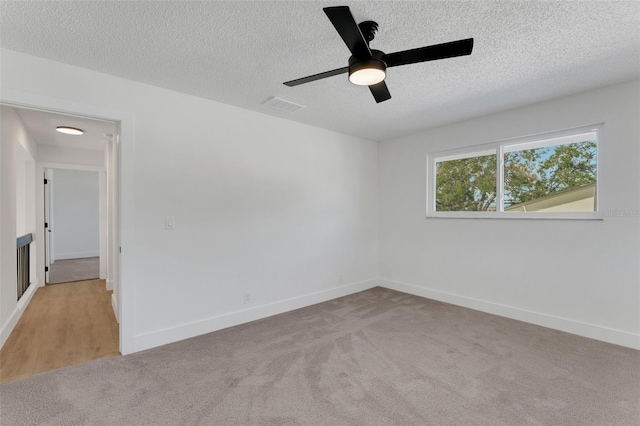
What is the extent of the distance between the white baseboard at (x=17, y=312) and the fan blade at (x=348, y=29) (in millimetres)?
3927

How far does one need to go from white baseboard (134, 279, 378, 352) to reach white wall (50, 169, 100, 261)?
268 inches

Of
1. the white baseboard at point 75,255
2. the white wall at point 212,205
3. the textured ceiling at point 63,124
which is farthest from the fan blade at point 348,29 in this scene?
the white baseboard at point 75,255

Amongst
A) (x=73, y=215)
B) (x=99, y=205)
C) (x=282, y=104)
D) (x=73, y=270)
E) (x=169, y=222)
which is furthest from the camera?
(x=73, y=215)

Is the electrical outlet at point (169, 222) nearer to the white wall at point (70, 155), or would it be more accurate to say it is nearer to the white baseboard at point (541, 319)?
the white baseboard at point (541, 319)

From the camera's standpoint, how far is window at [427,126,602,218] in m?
3.19

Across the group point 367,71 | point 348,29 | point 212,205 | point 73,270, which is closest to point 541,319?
point 367,71

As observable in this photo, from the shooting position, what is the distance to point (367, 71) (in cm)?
183

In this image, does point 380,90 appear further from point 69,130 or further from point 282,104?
point 69,130

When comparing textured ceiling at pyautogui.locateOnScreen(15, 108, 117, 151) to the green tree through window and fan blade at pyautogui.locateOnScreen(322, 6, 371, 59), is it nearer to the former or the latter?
fan blade at pyautogui.locateOnScreen(322, 6, 371, 59)

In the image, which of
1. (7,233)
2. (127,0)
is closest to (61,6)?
(127,0)

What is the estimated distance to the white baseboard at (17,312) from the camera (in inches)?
115

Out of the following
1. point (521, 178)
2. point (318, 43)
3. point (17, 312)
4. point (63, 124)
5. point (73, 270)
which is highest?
point (318, 43)

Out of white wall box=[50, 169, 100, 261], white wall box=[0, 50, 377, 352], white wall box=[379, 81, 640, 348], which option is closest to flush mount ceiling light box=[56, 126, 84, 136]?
white wall box=[0, 50, 377, 352]

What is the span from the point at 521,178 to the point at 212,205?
142 inches
